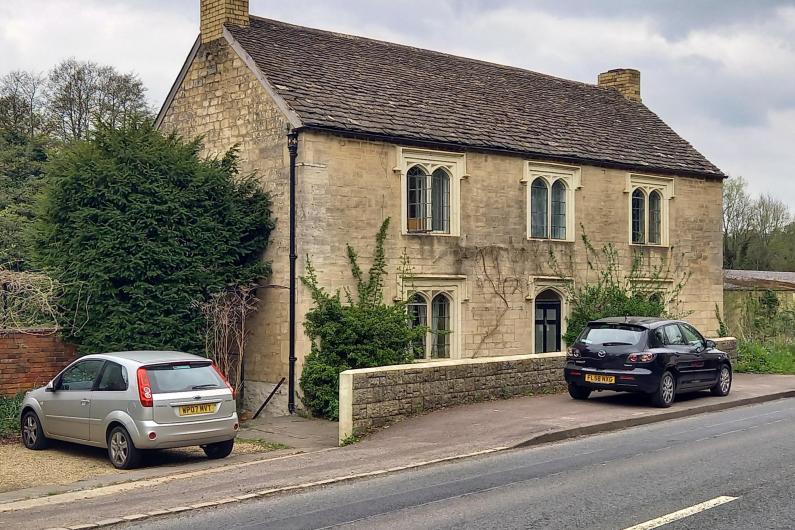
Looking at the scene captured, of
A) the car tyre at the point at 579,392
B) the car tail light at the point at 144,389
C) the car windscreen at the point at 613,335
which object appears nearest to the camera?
the car tail light at the point at 144,389

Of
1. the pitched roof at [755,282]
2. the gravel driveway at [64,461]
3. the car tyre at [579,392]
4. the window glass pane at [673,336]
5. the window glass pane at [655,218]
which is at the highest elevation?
the window glass pane at [655,218]

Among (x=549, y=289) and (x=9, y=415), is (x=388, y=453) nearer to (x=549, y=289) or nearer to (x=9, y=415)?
(x=9, y=415)

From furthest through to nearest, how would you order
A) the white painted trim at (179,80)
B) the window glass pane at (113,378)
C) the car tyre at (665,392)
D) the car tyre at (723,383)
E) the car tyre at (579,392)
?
the white painted trim at (179,80) → the car tyre at (723,383) → the car tyre at (579,392) → the car tyre at (665,392) → the window glass pane at (113,378)

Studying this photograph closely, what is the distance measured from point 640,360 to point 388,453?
5881mm

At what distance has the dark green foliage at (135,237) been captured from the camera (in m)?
18.0

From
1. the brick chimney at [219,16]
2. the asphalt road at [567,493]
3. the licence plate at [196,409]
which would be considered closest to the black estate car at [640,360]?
the asphalt road at [567,493]

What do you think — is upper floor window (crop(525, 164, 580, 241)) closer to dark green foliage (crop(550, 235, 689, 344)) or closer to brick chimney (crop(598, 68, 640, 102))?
dark green foliage (crop(550, 235, 689, 344))

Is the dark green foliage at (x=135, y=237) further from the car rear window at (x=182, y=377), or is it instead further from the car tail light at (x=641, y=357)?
the car tail light at (x=641, y=357)

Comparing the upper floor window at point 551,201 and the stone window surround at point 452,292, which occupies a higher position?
the upper floor window at point 551,201

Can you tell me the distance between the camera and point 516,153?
23.5 m

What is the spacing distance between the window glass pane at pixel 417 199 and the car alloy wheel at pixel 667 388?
686 cm

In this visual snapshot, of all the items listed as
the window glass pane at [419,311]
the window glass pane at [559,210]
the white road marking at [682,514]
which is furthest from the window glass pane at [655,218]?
the white road marking at [682,514]

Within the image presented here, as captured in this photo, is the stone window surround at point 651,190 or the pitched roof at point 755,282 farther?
the pitched roof at point 755,282

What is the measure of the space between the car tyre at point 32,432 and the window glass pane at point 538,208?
44.1ft
